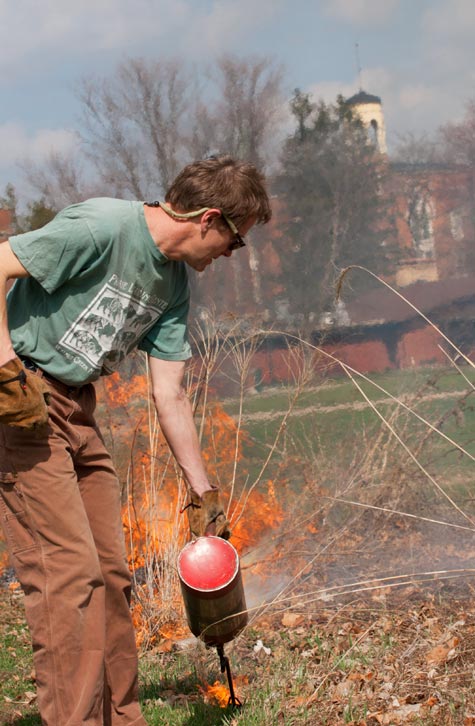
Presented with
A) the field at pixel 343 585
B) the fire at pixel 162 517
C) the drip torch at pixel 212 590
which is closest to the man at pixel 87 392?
the drip torch at pixel 212 590

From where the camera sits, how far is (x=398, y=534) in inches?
232

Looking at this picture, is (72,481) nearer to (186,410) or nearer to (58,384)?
(58,384)

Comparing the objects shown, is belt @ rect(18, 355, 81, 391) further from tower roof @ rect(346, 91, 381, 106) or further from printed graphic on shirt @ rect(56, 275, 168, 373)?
tower roof @ rect(346, 91, 381, 106)

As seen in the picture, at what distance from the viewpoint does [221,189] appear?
299cm

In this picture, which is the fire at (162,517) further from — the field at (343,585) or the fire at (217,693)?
the fire at (217,693)

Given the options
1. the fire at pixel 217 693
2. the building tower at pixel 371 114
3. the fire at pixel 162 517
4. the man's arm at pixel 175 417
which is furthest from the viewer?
the building tower at pixel 371 114

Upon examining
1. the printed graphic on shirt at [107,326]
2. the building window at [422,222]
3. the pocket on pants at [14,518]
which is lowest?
the pocket on pants at [14,518]

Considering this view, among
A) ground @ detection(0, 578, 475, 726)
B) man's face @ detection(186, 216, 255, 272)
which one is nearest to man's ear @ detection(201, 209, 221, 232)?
man's face @ detection(186, 216, 255, 272)

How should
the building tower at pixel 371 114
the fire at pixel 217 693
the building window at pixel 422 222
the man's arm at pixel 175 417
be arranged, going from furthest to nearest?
the building tower at pixel 371 114, the building window at pixel 422 222, the fire at pixel 217 693, the man's arm at pixel 175 417

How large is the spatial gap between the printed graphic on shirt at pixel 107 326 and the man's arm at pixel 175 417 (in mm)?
276

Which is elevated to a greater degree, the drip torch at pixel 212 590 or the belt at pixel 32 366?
the belt at pixel 32 366

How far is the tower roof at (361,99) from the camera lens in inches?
353

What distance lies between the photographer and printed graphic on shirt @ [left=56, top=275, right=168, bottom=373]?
2.91m

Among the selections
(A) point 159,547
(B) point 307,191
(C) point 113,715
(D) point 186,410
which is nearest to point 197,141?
(B) point 307,191
